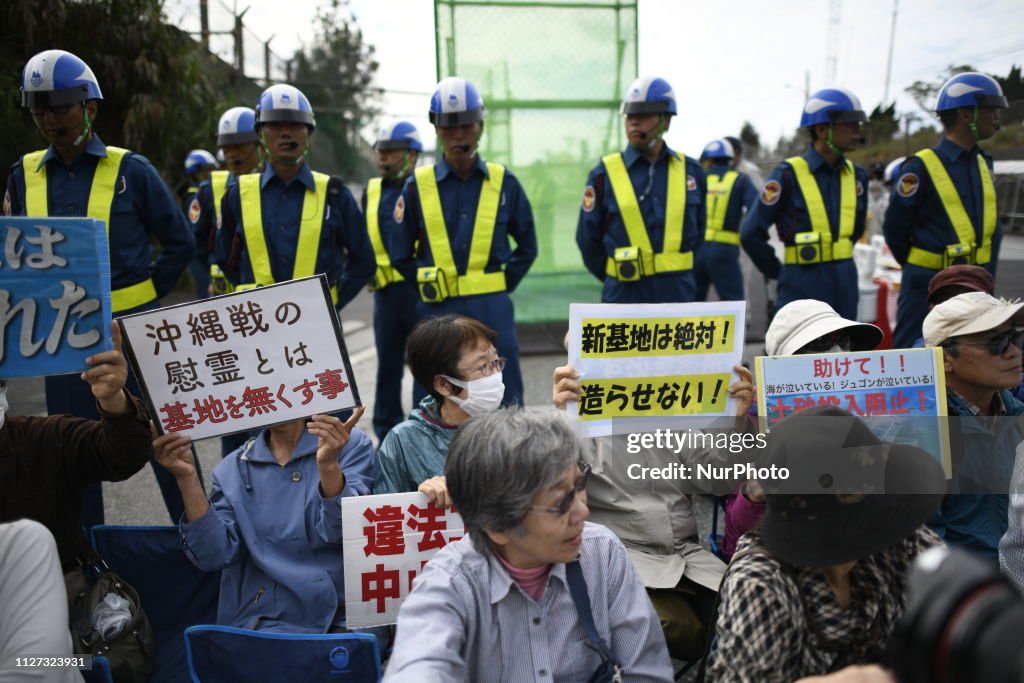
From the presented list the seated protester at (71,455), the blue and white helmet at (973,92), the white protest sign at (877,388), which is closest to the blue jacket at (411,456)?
the seated protester at (71,455)

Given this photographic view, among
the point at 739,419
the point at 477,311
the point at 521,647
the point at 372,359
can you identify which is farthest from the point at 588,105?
the point at 521,647

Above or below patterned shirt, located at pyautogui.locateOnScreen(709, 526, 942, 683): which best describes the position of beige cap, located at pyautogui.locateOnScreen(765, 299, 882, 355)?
above

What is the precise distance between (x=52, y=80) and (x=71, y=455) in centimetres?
204

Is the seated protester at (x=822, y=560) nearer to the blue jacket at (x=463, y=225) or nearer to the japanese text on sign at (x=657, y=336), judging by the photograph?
the japanese text on sign at (x=657, y=336)

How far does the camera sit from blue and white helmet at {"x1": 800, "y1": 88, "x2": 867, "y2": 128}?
543 cm

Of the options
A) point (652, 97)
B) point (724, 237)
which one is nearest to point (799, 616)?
point (652, 97)

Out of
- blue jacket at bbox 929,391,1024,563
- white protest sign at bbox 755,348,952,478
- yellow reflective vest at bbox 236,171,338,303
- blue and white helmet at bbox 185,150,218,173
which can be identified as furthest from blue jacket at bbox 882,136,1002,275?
blue and white helmet at bbox 185,150,218,173

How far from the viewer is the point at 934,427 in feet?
9.28

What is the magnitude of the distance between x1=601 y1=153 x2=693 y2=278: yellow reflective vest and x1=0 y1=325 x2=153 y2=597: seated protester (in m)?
3.63

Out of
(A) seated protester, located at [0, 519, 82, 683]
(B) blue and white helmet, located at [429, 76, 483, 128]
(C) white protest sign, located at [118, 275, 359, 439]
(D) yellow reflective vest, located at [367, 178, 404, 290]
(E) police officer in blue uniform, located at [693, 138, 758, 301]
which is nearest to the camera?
(A) seated protester, located at [0, 519, 82, 683]

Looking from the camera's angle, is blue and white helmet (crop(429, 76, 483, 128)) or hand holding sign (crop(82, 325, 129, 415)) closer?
hand holding sign (crop(82, 325, 129, 415))

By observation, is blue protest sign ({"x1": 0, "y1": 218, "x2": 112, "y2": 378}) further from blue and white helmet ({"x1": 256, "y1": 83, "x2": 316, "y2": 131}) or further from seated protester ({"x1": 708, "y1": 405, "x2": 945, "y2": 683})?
blue and white helmet ({"x1": 256, "y1": 83, "x2": 316, "y2": 131})

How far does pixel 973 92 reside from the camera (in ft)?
16.4

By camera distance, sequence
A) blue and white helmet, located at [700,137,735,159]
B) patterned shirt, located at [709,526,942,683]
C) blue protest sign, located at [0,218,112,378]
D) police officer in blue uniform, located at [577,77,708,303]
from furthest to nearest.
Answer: blue and white helmet, located at [700,137,735,159], police officer in blue uniform, located at [577,77,708,303], blue protest sign, located at [0,218,112,378], patterned shirt, located at [709,526,942,683]
